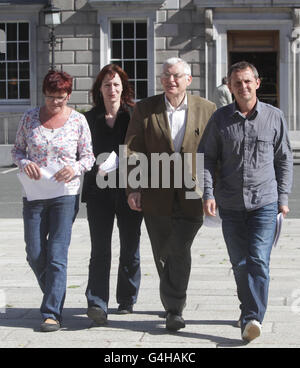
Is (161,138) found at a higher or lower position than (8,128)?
lower

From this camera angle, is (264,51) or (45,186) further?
(264,51)

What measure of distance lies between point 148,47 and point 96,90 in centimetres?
1913

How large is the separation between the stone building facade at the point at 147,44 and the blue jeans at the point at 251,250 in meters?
19.0

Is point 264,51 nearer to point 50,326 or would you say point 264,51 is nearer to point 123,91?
point 123,91

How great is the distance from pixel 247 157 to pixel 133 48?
67.0ft

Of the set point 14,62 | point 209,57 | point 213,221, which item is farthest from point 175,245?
point 14,62

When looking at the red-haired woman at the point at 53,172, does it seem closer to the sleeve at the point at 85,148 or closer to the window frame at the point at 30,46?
the sleeve at the point at 85,148

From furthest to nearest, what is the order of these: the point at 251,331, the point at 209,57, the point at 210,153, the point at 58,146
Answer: the point at 209,57, the point at 58,146, the point at 210,153, the point at 251,331

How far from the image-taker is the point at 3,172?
2144 cm

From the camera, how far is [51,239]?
6750mm

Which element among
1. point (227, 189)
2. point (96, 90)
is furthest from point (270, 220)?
point (96, 90)

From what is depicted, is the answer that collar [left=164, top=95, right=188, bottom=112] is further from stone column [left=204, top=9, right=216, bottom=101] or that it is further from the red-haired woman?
stone column [left=204, top=9, right=216, bottom=101]

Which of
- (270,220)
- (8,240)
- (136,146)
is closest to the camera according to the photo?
(270,220)
